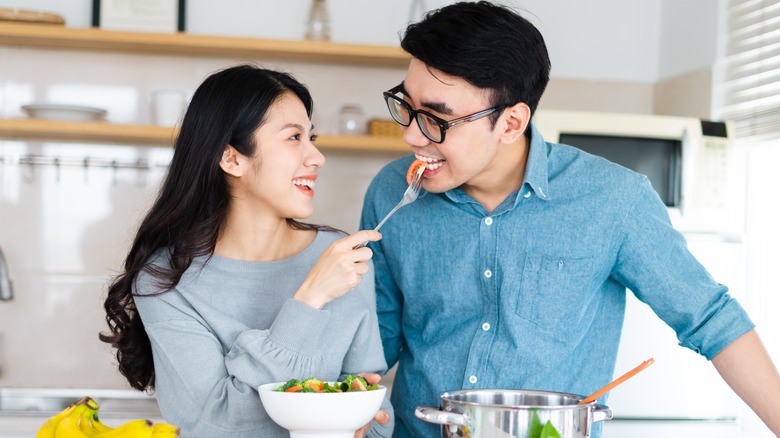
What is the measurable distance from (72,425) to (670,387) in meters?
1.84

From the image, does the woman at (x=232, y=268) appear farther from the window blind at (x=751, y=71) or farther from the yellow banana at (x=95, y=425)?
the window blind at (x=751, y=71)

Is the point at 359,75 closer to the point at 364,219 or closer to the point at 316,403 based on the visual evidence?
the point at 364,219

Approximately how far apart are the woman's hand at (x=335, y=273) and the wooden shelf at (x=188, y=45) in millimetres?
1602

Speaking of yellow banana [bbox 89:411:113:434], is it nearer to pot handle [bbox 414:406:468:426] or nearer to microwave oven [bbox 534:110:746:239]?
pot handle [bbox 414:406:468:426]

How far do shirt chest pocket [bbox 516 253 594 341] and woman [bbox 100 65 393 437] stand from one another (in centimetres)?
30

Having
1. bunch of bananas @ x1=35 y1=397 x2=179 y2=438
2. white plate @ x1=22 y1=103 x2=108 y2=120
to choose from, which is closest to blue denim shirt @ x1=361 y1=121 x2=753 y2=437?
bunch of bananas @ x1=35 y1=397 x2=179 y2=438

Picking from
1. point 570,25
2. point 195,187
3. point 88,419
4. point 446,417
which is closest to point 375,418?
point 446,417

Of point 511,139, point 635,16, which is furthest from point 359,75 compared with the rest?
point 511,139

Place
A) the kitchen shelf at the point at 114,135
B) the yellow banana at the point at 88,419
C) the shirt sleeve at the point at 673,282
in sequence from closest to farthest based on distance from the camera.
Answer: the yellow banana at the point at 88,419 → the shirt sleeve at the point at 673,282 → the kitchen shelf at the point at 114,135

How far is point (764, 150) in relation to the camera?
8.62 ft

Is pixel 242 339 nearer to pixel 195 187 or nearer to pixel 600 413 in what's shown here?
pixel 195 187

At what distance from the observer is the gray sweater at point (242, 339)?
1.41m

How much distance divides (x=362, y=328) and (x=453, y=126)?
16.3 inches

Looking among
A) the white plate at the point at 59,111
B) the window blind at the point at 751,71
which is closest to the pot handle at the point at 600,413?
the window blind at the point at 751,71
